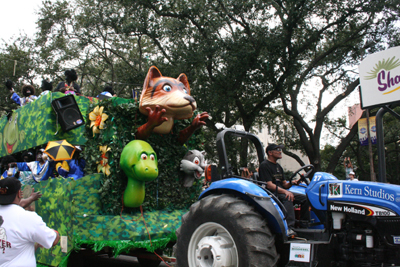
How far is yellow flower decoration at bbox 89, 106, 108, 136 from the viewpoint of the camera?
578 centimetres

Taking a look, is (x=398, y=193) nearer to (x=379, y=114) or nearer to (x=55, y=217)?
(x=379, y=114)

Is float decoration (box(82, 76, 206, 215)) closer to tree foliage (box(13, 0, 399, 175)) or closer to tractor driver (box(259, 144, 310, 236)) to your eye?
tractor driver (box(259, 144, 310, 236))

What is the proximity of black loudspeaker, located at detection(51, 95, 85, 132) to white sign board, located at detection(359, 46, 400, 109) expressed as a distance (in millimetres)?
4913

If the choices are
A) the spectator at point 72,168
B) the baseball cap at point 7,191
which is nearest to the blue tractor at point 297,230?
the baseball cap at point 7,191

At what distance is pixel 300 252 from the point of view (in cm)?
358

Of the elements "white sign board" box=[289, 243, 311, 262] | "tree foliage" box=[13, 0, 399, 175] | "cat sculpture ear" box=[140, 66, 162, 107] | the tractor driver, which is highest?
"tree foliage" box=[13, 0, 399, 175]

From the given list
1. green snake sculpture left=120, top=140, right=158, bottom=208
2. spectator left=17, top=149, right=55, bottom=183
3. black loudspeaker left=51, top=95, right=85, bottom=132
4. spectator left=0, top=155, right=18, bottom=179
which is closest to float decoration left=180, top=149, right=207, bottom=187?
green snake sculpture left=120, top=140, right=158, bottom=208

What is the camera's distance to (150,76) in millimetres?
5930

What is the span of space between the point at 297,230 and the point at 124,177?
2831mm

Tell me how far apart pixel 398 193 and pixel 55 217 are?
468 cm

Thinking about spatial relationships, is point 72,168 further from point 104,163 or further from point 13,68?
point 13,68

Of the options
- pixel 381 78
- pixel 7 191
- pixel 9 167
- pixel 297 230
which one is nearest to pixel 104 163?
pixel 7 191

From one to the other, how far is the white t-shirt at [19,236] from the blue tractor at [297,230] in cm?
164


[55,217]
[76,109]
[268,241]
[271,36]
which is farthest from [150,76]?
[271,36]
